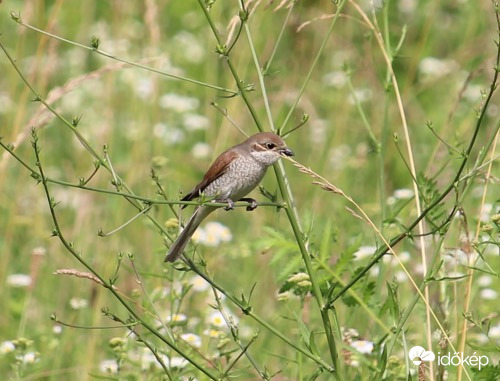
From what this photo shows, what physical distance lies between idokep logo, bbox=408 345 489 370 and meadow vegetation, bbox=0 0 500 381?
3cm

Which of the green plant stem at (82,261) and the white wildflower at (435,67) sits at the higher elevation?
the white wildflower at (435,67)

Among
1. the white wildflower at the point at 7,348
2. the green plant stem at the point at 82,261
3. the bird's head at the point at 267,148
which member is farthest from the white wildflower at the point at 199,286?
the green plant stem at the point at 82,261

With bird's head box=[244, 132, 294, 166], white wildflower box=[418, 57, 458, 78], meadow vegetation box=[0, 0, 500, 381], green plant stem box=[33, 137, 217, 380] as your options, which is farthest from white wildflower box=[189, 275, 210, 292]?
white wildflower box=[418, 57, 458, 78]

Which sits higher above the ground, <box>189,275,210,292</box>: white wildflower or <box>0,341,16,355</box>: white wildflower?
<box>189,275,210,292</box>: white wildflower

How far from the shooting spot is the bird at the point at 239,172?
3854 mm

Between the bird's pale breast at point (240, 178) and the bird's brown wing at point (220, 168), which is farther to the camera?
the bird's brown wing at point (220, 168)

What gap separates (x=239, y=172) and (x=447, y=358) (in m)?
1.12

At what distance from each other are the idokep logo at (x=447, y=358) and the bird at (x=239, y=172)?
0.81 metres

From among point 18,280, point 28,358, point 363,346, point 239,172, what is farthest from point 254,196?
point 363,346

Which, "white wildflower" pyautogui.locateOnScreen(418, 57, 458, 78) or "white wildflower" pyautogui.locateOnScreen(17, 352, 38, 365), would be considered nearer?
"white wildflower" pyautogui.locateOnScreen(17, 352, 38, 365)

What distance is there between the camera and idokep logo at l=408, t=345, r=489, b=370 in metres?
3.37

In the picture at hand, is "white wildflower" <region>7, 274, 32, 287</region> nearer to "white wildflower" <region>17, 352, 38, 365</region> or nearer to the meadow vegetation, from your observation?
the meadow vegetation

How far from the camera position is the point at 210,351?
459 centimetres

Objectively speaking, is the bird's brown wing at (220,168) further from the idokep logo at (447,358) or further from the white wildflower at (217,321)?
the idokep logo at (447,358)
